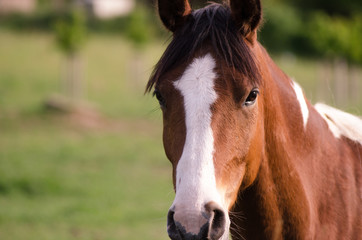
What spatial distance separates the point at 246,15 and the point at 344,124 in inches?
46.8

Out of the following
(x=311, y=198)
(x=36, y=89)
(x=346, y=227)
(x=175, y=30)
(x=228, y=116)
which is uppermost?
(x=175, y=30)

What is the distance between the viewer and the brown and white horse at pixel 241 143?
2.43 m

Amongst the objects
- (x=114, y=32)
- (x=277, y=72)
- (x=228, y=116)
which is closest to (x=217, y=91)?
(x=228, y=116)

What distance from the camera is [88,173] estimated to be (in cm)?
1156

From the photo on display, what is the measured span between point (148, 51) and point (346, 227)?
1434 inches

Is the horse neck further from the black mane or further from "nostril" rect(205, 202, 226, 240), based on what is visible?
"nostril" rect(205, 202, 226, 240)

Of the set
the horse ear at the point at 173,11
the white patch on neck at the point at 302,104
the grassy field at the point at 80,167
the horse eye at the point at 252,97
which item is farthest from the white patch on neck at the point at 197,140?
the white patch on neck at the point at 302,104

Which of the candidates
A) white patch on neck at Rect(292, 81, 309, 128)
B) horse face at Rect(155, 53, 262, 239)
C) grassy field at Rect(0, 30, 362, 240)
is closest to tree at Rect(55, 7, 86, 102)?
grassy field at Rect(0, 30, 362, 240)

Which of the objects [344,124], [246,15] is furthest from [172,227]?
[344,124]

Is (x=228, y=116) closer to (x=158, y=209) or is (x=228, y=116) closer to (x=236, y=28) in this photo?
(x=236, y=28)

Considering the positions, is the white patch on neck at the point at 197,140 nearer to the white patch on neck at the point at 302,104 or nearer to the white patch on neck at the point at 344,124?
the white patch on neck at the point at 302,104

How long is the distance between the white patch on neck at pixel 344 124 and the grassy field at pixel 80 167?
2.12 feet

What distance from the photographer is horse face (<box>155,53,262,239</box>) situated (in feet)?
7.57

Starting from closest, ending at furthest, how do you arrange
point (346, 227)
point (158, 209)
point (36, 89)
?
point (346, 227)
point (158, 209)
point (36, 89)
